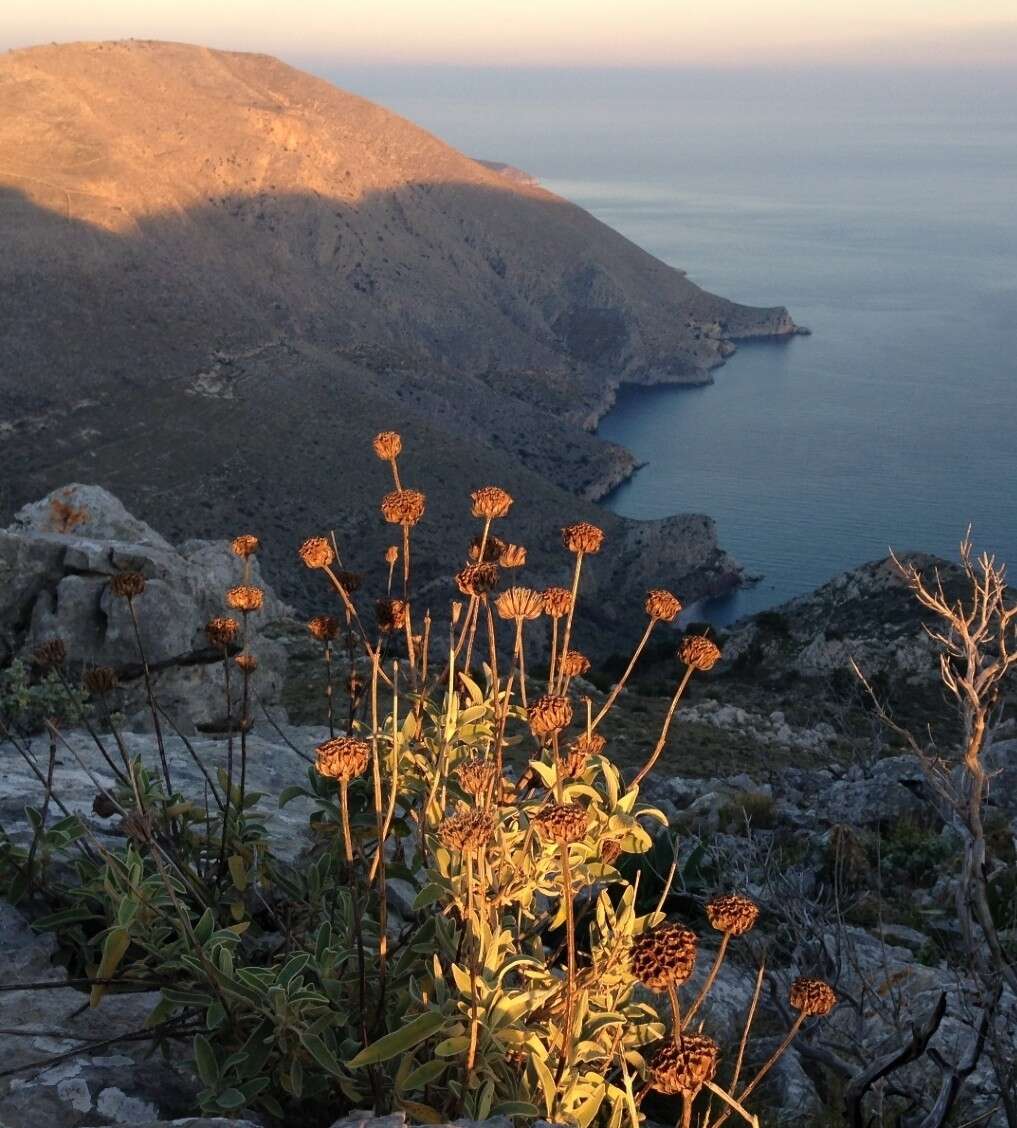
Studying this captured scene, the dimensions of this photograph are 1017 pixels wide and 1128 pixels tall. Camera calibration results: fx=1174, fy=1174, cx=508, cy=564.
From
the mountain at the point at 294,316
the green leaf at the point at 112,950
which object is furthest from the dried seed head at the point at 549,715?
the mountain at the point at 294,316

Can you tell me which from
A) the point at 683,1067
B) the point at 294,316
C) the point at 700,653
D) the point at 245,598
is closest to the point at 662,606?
the point at 700,653

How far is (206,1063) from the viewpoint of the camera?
9.56ft

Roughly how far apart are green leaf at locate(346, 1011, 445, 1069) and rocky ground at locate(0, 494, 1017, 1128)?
0.27 metres

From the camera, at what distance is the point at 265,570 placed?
47.6m

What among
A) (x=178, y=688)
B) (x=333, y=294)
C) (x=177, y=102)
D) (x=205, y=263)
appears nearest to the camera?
(x=178, y=688)

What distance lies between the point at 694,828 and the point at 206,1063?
6.13 meters

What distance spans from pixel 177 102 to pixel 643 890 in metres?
106

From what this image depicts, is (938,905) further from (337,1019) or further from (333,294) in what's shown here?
(333,294)

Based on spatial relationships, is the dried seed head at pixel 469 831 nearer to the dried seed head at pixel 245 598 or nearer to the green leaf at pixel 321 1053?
the green leaf at pixel 321 1053

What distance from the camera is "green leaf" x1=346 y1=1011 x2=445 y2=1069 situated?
2738 millimetres

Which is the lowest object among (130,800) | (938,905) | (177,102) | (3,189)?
(938,905)

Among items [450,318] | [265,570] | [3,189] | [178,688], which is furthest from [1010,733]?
[450,318]

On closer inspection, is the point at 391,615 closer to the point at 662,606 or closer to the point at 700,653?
the point at 662,606

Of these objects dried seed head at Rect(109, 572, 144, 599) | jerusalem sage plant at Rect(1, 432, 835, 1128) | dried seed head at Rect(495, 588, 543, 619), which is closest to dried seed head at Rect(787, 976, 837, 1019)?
jerusalem sage plant at Rect(1, 432, 835, 1128)
